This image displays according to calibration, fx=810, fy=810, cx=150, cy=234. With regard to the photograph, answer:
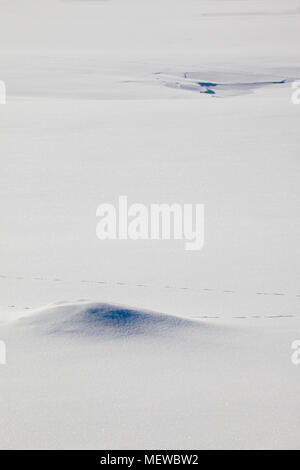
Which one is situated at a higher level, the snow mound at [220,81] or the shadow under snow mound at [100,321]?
the snow mound at [220,81]

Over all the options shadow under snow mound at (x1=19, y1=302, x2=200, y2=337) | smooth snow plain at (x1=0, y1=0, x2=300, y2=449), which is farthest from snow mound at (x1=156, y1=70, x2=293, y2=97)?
shadow under snow mound at (x1=19, y1=302, x2=200, y2=337)

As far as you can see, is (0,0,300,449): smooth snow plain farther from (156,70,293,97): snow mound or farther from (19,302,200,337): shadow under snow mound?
(156,70,293,97): snow mound

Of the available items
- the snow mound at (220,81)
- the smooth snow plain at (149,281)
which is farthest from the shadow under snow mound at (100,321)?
the snow mound at (220,81)

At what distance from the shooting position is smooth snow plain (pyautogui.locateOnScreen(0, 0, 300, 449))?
1.76 metres

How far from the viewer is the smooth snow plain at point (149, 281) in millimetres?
1762

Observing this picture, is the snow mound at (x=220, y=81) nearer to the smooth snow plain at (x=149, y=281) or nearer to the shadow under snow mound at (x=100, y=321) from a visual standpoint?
the smooth snow plain at (x=149, y=281)

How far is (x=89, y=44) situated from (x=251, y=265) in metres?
13.1

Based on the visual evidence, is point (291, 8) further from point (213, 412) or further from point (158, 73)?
point (213, 412)

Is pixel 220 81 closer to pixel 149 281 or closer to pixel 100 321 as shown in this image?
pixel 149 281

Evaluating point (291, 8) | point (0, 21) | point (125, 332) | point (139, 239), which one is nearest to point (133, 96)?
point (139, 239)

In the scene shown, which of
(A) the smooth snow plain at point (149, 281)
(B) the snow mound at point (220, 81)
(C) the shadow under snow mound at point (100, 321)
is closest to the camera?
(A) the smooth snow plain at point (149, 281)

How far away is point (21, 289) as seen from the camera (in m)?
2.73

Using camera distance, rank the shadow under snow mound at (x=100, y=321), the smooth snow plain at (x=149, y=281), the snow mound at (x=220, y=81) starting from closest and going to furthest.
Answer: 1. the smooth snow plain at (x=149, y=281)
2. the shadow under snow mound at (x=100, y=321)
3. the snow mound at (x=220, y=81)

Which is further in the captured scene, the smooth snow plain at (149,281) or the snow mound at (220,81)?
the snow mound at (220,81)
